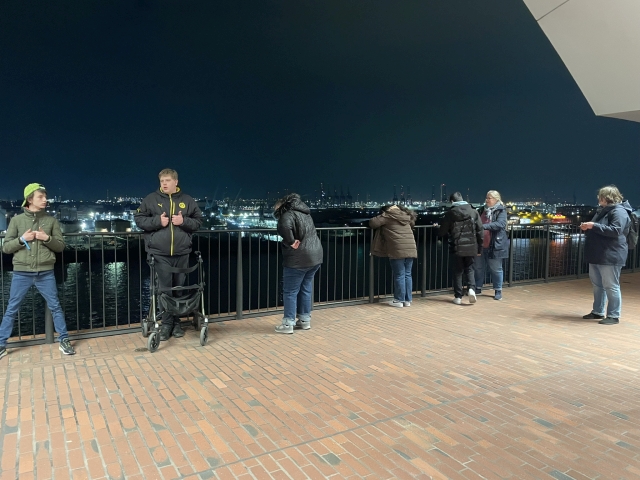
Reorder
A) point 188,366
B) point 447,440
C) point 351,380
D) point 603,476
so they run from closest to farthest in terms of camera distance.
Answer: point 603,476 < point 447,440 < point 351,380 < point 188,366

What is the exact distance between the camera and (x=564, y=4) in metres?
5.89

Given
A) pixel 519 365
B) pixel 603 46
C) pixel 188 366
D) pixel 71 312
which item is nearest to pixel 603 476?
pixel 519 365

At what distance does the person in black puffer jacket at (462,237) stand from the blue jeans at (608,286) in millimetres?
1653

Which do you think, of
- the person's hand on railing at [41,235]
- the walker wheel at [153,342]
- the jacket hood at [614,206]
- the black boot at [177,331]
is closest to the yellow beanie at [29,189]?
the person's hand on railing at [41,235]

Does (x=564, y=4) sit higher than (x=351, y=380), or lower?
higher

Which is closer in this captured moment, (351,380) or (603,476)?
(603,476)

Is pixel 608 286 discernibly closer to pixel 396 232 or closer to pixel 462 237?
pixel 462 237

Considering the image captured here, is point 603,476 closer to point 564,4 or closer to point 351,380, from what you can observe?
point 351,380

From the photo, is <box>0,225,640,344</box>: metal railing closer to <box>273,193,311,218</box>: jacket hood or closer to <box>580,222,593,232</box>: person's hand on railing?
<box>273,193,311,218</box>: jacket hood

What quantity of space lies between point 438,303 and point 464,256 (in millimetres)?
869

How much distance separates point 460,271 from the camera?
7.52 metres

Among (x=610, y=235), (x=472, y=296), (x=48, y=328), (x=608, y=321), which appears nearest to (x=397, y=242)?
(x=472, y=296)

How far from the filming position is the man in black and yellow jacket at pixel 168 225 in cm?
503

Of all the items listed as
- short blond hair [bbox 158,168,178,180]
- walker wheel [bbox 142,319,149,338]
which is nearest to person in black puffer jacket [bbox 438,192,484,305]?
short blond hair [bbox 158,168,178,180]
